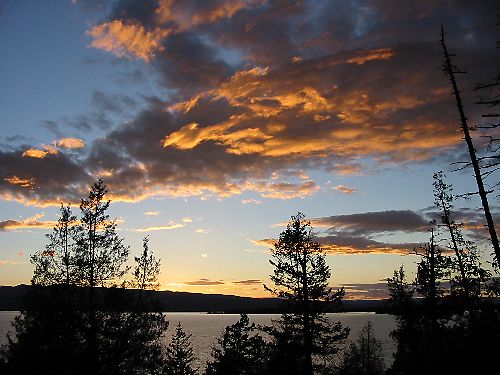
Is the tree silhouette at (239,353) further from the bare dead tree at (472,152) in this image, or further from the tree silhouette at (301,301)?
the bare dead tree at (472,152)

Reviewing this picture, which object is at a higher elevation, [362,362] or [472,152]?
[472,152]

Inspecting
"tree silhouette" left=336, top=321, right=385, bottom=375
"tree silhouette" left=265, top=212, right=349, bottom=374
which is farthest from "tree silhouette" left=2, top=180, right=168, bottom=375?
"tree silhouette" left=336, top=321, right=385, bottom=375

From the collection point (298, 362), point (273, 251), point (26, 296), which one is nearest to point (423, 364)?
point (298, 362)

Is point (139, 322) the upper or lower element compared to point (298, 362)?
upper

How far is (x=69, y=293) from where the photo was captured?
17109 millimetres

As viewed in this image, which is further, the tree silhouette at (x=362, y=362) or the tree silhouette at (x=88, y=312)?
the tree silhouette at (x=362, y=362)

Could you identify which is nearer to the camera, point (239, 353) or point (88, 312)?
point (88, 312)

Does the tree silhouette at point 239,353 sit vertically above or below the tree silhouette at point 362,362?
above

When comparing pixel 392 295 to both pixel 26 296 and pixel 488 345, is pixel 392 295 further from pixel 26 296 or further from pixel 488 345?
pixel 26 296

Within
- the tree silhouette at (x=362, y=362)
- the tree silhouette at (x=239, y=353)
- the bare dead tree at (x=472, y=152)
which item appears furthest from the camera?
the tree silhouette at (x=362, y=362)

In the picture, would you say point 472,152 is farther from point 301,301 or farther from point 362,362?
point 362,362

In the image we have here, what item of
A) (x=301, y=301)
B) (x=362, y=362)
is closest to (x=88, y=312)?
(x=301, y=301)

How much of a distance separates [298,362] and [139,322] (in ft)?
44.3

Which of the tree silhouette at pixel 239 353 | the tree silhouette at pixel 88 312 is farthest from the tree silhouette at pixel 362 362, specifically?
the tree silhouette at pixel 88 312
